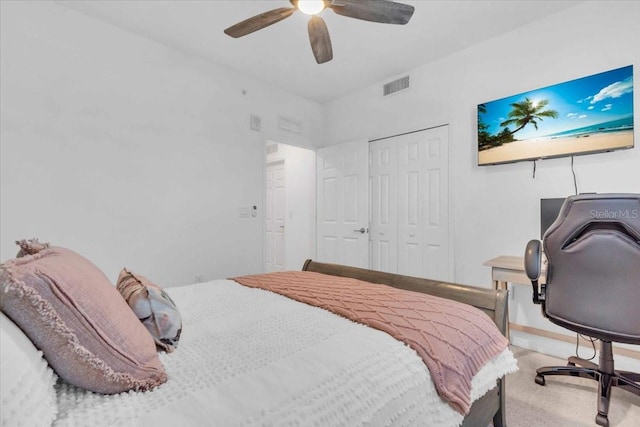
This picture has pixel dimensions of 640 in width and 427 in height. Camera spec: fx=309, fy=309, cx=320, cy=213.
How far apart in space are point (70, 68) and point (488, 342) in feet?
11.0

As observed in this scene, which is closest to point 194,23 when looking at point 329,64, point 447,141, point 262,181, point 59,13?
point 59,13

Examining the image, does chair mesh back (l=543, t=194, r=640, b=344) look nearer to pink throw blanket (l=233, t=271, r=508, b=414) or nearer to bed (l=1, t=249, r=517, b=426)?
bed (l=1, t=249, r=517, b=426)

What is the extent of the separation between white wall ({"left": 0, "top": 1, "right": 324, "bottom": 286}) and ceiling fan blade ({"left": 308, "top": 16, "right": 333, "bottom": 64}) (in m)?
1.56

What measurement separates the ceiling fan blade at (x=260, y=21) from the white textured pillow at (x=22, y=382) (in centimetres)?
194

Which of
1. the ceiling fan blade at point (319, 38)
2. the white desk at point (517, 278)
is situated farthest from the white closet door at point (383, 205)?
the ceiling fan blade at point (319, 38)

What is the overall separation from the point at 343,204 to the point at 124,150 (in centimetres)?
246

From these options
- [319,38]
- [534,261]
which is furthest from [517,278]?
[319,38]

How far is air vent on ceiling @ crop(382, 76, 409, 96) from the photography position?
346cm

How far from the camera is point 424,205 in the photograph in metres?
3.31

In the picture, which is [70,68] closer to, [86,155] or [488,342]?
[86,155]

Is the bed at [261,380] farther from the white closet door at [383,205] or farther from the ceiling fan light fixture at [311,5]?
the white closet door at [383,205]

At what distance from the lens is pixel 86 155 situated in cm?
253

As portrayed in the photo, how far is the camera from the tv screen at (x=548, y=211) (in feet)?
7.72

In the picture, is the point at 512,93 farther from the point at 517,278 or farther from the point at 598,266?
the point at 598,266
